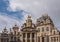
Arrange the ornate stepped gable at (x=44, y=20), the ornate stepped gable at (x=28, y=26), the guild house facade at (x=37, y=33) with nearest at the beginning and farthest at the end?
the guild house facade at (x=37, y=33) → the ornate stepped gable at (x=44, y=20) → the ornate stepped gable at (x=28, y=26)

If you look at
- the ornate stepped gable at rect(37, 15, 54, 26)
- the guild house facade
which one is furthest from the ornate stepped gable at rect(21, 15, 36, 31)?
the ornate stepped gable at rect(37, 15, 54, 26)

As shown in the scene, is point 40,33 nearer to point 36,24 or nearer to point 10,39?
point 36,24

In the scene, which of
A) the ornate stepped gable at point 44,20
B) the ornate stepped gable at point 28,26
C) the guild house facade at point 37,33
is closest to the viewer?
the guild house facade at point 37,33

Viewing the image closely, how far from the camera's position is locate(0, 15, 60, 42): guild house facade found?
1119 inches

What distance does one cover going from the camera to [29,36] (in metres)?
30.7

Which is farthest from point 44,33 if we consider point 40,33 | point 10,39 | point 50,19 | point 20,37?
point 10,39

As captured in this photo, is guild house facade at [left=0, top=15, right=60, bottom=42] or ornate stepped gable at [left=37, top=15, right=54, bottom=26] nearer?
guild house facade at [left=0, top=15, right=60, bottom=42]

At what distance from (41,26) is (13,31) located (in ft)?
21.3

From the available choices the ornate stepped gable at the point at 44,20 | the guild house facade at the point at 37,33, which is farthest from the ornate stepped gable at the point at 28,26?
the ornate stepped gable at the point at 44,20

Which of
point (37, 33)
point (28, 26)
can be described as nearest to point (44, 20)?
point (37, 33)

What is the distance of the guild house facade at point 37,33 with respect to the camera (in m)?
28.4

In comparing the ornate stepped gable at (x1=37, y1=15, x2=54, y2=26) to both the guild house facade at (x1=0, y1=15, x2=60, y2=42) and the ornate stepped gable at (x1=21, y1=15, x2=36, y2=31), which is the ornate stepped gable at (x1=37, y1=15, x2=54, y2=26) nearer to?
the guild house facade at (x1=0, y1=15, x2=60, y2=42)

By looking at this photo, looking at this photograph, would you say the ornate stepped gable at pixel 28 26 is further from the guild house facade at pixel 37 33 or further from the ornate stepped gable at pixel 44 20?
the ornate stepped gable at pixel 44 20

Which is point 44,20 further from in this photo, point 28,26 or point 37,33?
point 28,26
